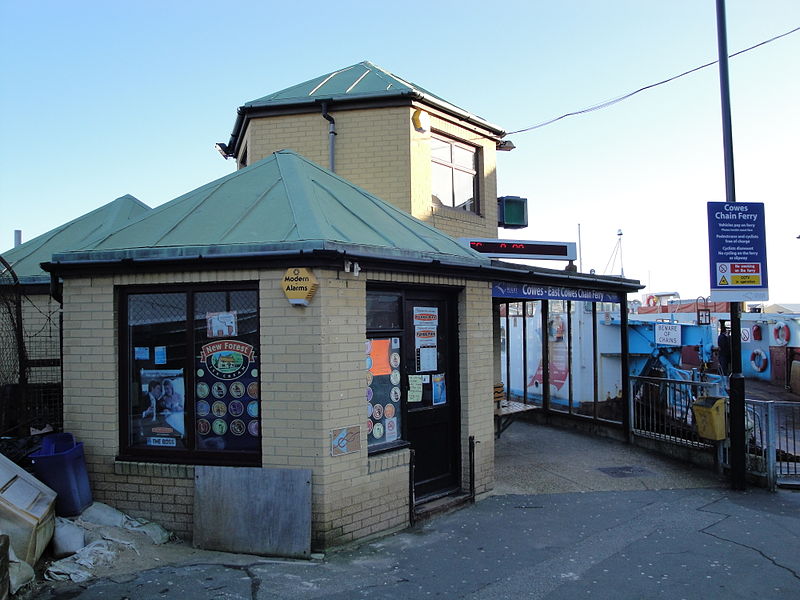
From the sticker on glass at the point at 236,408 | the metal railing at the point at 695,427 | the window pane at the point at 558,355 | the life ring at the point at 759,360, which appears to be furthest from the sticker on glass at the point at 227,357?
the life ring at the point at 759,360

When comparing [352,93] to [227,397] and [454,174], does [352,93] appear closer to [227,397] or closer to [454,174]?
[454,174]

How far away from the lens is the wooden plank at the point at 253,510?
564cm

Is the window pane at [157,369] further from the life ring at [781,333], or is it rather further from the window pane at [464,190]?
the life ring at [781,333]

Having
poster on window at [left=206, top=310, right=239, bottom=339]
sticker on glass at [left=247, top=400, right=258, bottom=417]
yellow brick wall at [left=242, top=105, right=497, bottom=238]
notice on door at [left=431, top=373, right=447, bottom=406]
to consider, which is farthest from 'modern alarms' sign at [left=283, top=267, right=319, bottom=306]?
yellow brick wall at [left=242, top=105, right=497, bottom=238]

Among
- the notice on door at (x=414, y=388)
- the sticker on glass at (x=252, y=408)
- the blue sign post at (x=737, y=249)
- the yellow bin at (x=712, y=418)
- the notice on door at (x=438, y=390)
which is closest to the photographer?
the sticker on glass at (x=252, y=408)

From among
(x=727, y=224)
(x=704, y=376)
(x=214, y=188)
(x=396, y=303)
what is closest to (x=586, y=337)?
(x=704, y=376)

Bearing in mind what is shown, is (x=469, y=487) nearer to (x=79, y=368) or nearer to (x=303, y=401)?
(x=303, y=401)

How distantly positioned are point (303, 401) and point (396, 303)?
5.43ft

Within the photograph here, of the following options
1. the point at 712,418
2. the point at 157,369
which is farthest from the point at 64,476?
the point at 712,418

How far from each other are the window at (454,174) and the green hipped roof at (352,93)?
59 cm

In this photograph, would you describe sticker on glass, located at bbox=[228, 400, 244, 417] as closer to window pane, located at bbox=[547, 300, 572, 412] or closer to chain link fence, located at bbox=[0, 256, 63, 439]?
chain link fence, located at bbox=[0, 256, 63, 439]

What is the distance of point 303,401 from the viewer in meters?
5.84

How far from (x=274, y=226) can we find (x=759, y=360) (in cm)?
2448

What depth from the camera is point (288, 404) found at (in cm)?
588
